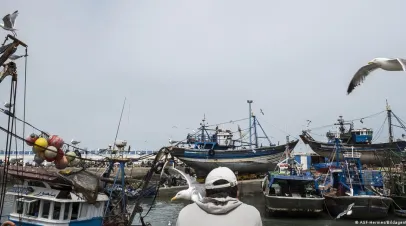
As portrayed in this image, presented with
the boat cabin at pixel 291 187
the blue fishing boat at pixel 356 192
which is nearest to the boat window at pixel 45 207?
the boat cabin at pixel 291 187

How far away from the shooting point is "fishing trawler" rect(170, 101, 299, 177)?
34.2 metres

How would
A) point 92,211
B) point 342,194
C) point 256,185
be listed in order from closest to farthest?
point 92,211 < point 342,194 < point 256,185

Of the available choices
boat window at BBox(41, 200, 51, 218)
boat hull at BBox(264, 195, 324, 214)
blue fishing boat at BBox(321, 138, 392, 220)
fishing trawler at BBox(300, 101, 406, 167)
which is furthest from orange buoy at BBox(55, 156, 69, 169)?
fishing trawler at BBox(300, 101, 406, 167)

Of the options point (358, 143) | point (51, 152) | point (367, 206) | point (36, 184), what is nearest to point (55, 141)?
point (51, 152)

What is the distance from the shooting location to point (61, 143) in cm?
1040

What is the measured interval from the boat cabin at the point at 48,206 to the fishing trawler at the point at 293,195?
431 inches

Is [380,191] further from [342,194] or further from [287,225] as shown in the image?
[287,225]

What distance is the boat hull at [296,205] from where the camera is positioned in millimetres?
17891

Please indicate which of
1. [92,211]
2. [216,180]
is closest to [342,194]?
[92,211]

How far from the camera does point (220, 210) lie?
1964 millimetres

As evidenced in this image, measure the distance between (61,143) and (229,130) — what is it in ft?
98.6

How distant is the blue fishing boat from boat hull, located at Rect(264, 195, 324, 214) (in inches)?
58.3

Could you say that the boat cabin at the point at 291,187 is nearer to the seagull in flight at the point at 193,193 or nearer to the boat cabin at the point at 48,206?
the boat cabin at the point at 48,206

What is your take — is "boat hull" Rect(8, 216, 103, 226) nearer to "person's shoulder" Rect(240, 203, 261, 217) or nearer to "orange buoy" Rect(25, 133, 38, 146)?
"orange buoy" Rect(25, 133, 38, 146)
